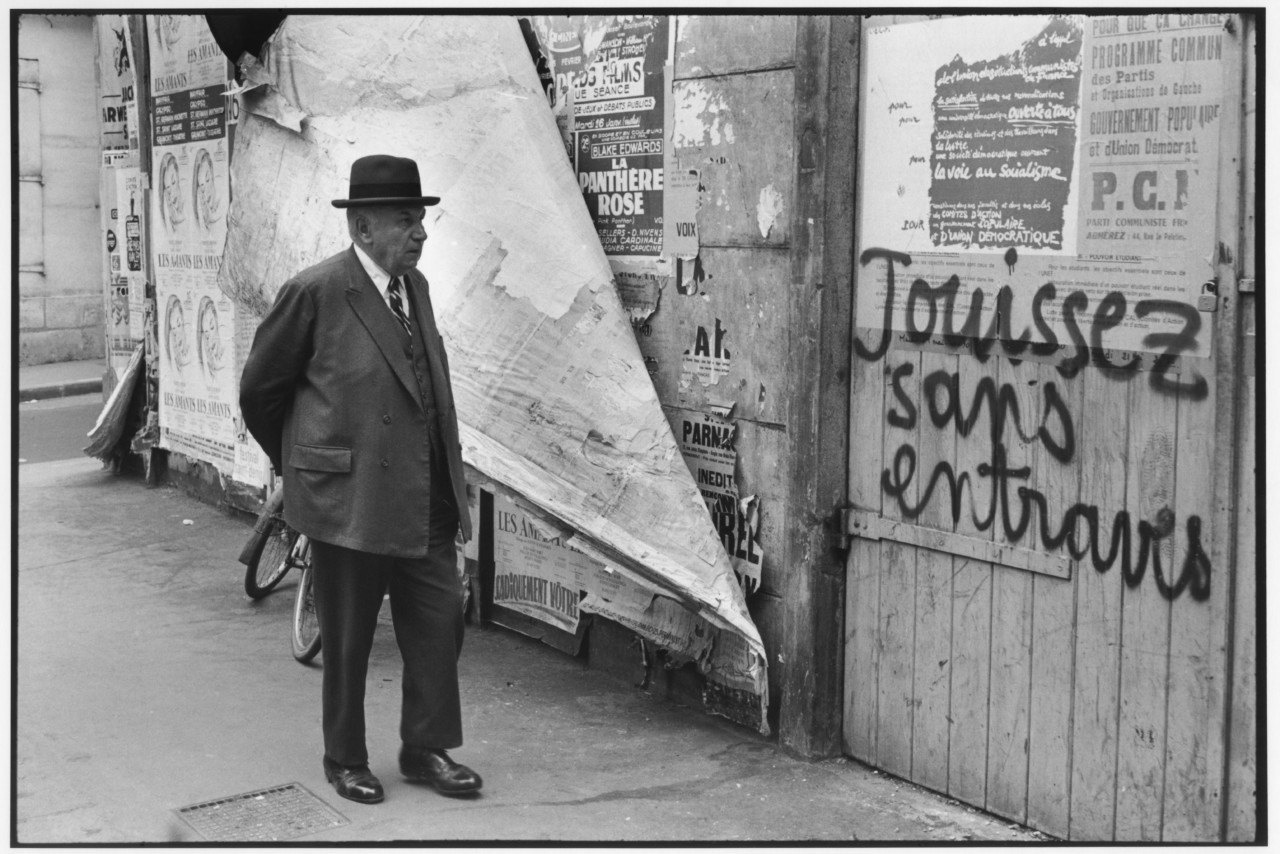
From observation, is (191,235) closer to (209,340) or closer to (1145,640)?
(209,340)

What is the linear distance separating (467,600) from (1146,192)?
3.63m

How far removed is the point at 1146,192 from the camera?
389cm

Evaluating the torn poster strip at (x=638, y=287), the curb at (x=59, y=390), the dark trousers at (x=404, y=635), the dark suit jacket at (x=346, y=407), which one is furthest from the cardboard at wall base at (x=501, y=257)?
the curb at (x=59, y=390)

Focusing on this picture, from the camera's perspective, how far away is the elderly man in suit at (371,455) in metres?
4.43

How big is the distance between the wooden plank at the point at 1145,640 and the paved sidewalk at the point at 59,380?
42.3 ft

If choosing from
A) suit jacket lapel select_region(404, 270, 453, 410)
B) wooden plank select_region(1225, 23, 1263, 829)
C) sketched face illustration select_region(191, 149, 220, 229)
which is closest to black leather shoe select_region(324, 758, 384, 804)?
suit jacket lapel select_region(404, 270, 453, 410)

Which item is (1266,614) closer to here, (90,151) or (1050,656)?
(1050,656)

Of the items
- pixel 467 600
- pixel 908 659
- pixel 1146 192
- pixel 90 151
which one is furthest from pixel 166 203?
pixel 90 151

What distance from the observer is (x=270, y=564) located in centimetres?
700

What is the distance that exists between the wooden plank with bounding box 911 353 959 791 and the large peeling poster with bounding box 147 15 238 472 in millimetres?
4897

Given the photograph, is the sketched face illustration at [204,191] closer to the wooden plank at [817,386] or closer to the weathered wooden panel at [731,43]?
the weathered wooden panel at [731,43]

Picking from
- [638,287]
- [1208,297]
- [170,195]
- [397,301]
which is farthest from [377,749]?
[170,195]

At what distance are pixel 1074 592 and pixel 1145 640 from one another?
0.25 m

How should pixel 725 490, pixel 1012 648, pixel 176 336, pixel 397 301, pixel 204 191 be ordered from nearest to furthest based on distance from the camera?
pixel 1012 648, pixel 397 301, pixel 725 490, pixel 204 191, pixel 176 336
